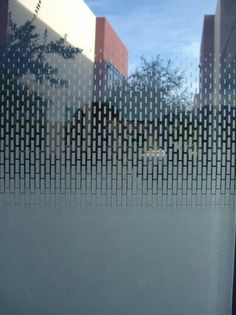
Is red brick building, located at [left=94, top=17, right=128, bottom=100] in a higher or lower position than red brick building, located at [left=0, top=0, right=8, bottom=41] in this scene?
lower

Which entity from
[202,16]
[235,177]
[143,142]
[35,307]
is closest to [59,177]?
[143,142]

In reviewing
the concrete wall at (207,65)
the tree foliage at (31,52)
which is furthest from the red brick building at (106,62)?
A: the concrete wall at (207,65)

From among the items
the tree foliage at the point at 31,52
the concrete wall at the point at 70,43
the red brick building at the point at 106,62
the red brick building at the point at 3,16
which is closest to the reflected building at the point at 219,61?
the red brick building at the point at 106,62

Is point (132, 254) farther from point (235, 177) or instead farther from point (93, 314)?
point (235, 177)

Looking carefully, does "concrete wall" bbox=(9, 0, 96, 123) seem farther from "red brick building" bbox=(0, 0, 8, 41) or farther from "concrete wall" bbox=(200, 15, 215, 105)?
"concrete wall" bbox=(200, 15, 215, 105)

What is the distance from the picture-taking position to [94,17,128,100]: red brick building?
3.84 m

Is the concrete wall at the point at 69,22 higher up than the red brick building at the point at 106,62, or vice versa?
the concrete wall at the point at 69,22

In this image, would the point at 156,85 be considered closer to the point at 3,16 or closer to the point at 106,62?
the point at 106,62

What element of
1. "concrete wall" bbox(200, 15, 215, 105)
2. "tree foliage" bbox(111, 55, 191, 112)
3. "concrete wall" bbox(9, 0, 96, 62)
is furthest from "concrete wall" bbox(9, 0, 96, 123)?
"concrete wall" bbox(200, 15, 215, 105)

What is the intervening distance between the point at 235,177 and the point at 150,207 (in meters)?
0.61

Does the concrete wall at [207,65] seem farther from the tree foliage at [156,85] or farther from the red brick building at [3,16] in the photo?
the red brick building at [3,16]

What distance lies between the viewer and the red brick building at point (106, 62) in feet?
12.6

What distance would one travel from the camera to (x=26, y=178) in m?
3.89

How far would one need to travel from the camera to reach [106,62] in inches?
152
